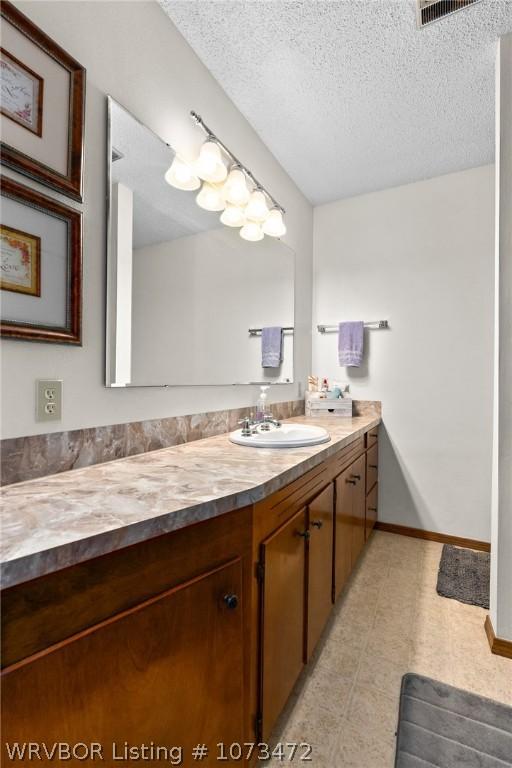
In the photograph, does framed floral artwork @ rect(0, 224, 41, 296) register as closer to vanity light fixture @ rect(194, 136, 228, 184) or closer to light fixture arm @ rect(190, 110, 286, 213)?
vanity light fixture @ rect(194, 136, 228, 184)

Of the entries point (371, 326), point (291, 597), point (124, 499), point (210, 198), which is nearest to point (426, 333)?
point (371, 326)

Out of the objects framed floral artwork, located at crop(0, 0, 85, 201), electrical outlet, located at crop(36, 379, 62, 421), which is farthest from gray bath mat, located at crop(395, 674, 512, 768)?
framed floral artwork, located at crop(0, 0, 85, 201)

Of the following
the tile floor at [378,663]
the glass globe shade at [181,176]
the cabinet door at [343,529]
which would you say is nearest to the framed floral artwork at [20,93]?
the glass globe shade at [181,176]

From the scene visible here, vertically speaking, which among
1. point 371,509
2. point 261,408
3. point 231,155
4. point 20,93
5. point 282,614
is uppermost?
point 231,155

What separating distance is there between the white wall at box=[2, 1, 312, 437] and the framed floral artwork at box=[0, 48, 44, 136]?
16 centimetres

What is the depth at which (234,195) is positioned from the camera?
69.4 inches

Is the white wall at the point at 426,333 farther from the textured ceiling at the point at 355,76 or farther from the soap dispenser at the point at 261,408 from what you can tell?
the soap dispenser at the point at 261,408

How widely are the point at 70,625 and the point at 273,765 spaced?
0.96 meters

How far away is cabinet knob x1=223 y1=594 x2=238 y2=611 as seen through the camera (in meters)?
0.86

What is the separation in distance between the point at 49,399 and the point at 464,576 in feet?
7.81

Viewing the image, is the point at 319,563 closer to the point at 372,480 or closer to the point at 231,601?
the point at 231,601

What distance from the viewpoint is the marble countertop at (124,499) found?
22.5 inches

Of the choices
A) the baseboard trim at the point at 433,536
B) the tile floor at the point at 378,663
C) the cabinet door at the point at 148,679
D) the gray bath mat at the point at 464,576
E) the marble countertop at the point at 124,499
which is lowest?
the tile floor at the point at 378,663

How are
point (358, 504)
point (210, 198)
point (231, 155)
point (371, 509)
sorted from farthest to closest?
point (371, 509) → point (358, 504) → point (231, 155) → point (210, 198)
